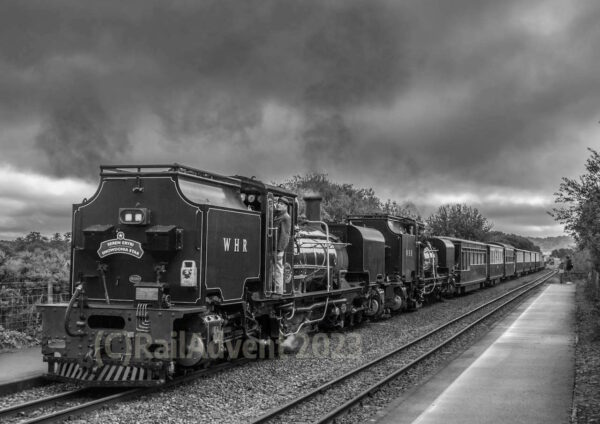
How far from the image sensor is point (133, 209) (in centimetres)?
909

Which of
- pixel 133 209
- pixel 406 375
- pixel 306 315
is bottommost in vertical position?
pixel 406 375

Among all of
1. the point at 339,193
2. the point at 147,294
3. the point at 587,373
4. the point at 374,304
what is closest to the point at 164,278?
the point at 147,294

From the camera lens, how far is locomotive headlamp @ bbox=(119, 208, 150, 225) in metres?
9.04

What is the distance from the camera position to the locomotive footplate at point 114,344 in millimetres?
8375

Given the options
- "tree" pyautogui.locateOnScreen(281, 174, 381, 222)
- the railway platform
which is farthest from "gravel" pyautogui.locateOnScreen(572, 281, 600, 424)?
"tree" pyautogui.locateOnScreen(281, 174, 381, 222)

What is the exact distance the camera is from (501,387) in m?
9.25

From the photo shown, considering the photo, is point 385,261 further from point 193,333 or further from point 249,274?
point 193,333

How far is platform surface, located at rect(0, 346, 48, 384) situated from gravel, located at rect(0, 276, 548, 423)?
6.42 feet

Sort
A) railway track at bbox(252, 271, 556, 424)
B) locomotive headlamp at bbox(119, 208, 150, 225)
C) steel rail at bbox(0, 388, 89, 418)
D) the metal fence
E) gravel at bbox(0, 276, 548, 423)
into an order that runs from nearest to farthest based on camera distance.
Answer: steel rail at bbox(0, 388, 89, 418) → gravel at bbox(0, 276, 548, 423) → railway track at bbox(252, 271, 556, 424) → locomotive headlamp at bbox(119, 208, 150, 225) → the metal fence

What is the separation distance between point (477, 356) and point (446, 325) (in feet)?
16.7

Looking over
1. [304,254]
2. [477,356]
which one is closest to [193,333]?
[304,254]

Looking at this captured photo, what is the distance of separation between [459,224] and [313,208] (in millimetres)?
53508

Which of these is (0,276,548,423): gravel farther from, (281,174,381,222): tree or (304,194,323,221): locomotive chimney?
(281,174,381,222): tree

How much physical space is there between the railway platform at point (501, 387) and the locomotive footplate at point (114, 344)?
9.66 feet
